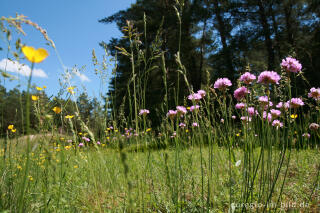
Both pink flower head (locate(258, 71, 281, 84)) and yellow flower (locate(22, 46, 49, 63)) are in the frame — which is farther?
pink flower head (locate(258, 71, 281, 84))

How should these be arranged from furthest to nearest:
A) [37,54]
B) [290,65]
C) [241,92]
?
[241,92]
[290,65]
[37,54]

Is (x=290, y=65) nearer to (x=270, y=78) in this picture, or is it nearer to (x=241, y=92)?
(x=270, y=78)

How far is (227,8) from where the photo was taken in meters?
9.39

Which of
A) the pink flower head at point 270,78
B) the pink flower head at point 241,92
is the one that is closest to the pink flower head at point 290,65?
the pink flower head at point 270,78

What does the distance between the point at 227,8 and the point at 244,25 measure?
1.20 meters

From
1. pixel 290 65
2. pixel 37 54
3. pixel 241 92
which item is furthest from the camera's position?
pixel 241 92

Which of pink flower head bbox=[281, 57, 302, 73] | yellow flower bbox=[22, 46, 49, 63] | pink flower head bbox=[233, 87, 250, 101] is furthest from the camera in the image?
pink flower head bbox=[233, 87, 250, 101]

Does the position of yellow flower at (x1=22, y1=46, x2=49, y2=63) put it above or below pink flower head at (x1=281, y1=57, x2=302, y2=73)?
below

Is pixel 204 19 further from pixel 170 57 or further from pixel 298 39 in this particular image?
pixel 298 39

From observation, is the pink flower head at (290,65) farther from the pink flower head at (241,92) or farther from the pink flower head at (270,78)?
the pink flower head at (241,92)

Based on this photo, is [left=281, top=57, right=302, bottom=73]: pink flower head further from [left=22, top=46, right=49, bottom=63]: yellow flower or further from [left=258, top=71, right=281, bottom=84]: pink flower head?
[left=22, top=46, right=49, bottom=63]: yellow flower

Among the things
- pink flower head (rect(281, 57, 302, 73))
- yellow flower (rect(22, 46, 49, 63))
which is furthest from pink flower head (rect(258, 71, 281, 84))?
yellow flower (rect(22, 46, 49, 63))

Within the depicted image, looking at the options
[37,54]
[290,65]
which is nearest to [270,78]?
[290,65]

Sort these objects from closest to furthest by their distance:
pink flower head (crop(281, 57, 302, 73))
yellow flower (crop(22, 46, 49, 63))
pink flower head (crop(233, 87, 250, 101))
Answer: yellow flower (crop(22, 46, 49, 63))
pink flower head (crop(281, 57, 302, 73))
pink flower head (crop(233, 87, 250, 101))
